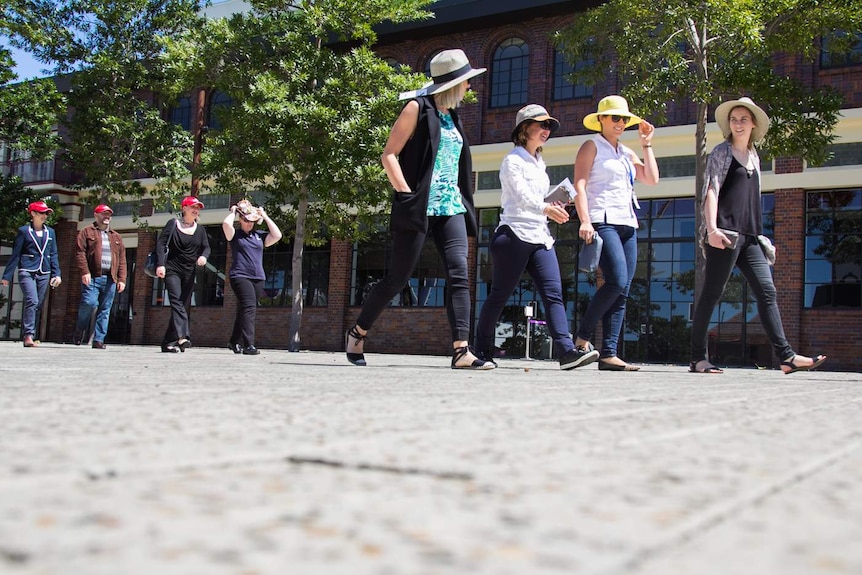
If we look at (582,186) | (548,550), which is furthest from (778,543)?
(582,186)

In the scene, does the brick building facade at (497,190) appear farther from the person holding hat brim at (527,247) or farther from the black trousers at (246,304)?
the person holding hat brim at (527,247)

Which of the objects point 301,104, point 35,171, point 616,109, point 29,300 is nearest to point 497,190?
point 301,104

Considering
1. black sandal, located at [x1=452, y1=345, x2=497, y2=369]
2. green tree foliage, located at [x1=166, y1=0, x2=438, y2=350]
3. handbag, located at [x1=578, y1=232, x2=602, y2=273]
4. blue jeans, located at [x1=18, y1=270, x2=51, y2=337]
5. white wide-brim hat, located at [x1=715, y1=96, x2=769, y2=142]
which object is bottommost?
black sandal, located at [x1=452, y1=345, x2=497, y2=369]

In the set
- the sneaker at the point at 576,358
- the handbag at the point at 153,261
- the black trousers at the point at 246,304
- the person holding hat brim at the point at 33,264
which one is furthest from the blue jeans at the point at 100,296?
the sneaker at the point at 576,358

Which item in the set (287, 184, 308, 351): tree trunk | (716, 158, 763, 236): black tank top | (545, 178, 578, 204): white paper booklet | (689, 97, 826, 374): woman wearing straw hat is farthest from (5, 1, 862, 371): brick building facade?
(545, 178, 578, 204): white paper booklet

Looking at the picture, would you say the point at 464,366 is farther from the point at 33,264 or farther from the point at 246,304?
the point at 33,264

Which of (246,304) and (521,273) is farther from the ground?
(521,273)

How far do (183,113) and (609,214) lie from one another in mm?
24348

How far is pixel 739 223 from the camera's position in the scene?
668 cm

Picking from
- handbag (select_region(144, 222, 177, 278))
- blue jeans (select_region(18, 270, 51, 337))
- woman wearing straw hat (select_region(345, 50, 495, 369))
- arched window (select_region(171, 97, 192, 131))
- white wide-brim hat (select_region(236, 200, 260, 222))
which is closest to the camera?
woman wearing straw hat (select_region(345, 50, 495, 369))

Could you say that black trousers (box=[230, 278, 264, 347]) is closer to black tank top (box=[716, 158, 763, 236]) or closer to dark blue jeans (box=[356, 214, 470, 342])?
dark blue jeans (box=[356, 214, 470, 342])

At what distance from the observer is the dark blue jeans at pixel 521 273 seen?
6.39 metres

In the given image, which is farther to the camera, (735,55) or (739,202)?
(735,55)

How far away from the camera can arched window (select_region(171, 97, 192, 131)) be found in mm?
28422
